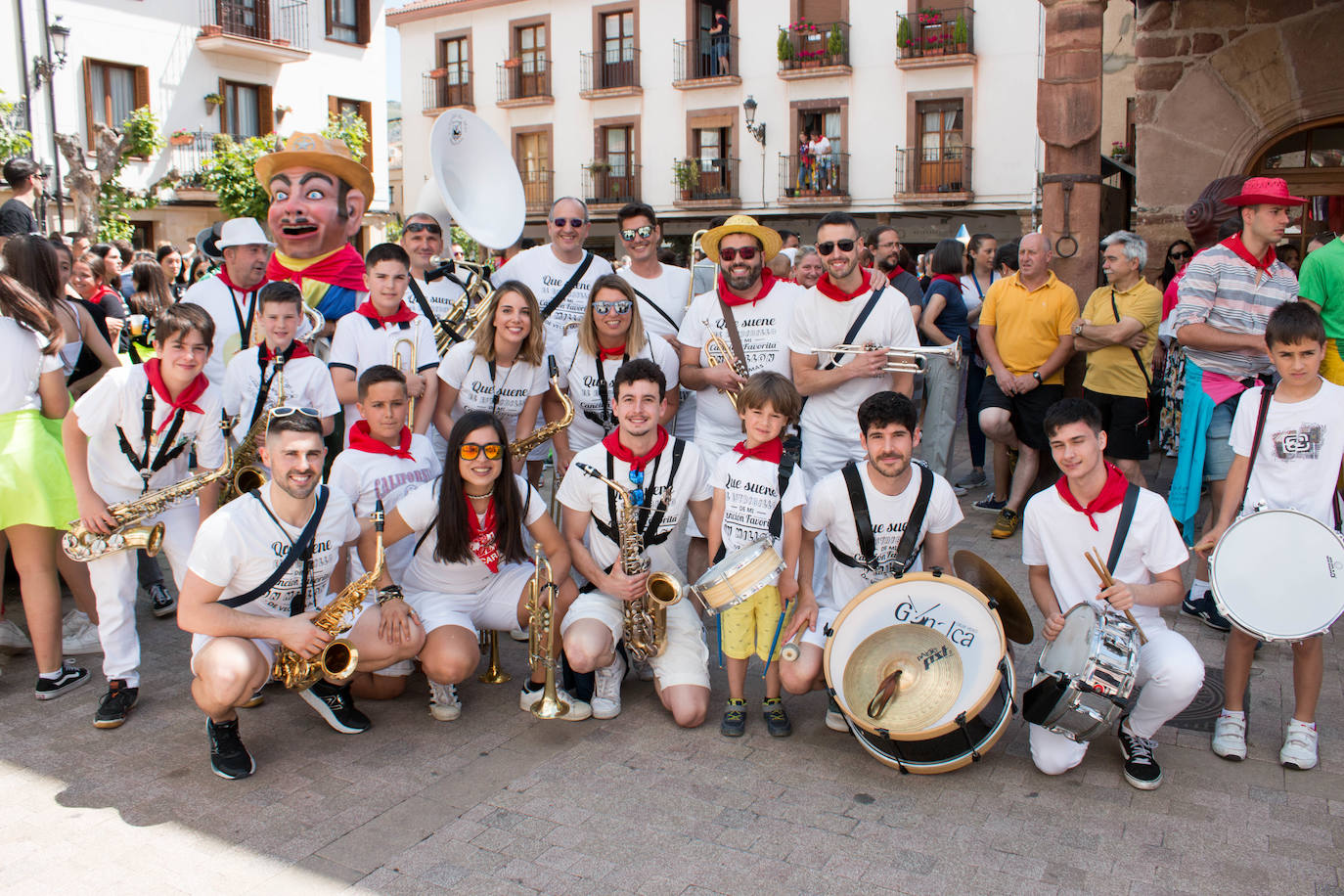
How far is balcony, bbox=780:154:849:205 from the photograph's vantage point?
24797 millimetres

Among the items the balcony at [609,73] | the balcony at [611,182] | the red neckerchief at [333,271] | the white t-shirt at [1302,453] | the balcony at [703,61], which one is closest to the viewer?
the white t-shirt at [1302,453]

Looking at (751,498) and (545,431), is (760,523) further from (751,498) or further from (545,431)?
(545,431)

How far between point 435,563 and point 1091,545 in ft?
8.52

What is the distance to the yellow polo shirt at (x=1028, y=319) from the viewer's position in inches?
258

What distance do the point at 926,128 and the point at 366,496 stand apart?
2214 cm

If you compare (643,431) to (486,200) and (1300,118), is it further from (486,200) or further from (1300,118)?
(1300,118)

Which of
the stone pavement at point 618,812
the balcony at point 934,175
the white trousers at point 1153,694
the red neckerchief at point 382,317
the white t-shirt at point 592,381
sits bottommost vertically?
the stone pavement at point 618,812

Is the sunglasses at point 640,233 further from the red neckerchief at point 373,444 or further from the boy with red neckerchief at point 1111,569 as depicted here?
the boy with red neckerchief at point 1111,569

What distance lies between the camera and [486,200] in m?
6.45

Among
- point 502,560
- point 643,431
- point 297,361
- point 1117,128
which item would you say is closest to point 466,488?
point 502,560

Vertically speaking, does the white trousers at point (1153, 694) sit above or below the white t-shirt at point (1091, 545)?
below

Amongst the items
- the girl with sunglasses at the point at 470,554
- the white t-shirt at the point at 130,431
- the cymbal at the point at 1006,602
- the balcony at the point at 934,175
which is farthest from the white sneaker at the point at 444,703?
the balcony at the point at 934,175

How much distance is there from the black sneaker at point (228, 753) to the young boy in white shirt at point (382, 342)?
176 cm

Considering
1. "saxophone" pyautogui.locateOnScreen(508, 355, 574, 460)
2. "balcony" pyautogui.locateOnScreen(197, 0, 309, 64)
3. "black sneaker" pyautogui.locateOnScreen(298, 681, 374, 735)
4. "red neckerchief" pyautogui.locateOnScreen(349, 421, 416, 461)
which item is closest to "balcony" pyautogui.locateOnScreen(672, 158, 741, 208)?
"balcony" pyautogui.locateOnScreen(197, 0, 309, 64)
